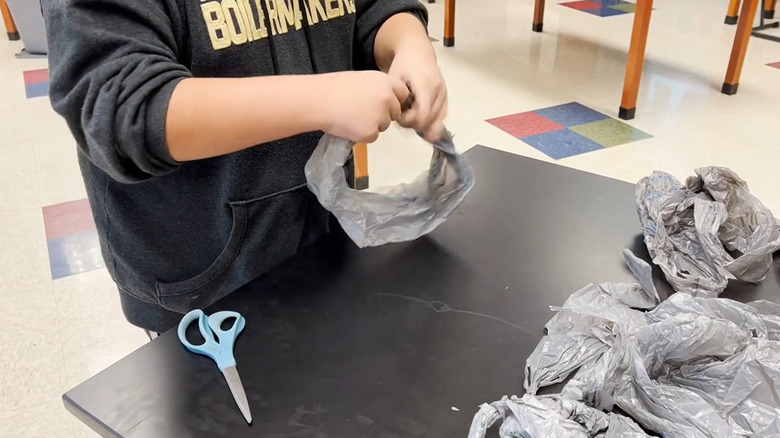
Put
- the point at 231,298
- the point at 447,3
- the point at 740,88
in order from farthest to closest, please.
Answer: the point at 447,3, the point at 740,88, the point at 231,298

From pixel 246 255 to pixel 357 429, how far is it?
0.96 ft

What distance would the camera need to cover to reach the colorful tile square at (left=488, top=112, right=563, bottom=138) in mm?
2115

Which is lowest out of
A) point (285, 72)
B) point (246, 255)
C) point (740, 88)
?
point (740, 88)

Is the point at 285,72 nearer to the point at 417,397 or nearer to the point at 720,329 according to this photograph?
the point at 417,397

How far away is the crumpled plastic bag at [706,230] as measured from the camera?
616 mm

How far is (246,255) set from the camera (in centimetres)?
70

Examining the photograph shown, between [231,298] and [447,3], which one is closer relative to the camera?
[231,298]

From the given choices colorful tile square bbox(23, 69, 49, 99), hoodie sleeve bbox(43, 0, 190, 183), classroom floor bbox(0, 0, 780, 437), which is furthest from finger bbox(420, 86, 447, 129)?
colorful tile square bbox(23, 69, 49, 99)

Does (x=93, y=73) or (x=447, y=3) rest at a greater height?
(x=93, y=73)

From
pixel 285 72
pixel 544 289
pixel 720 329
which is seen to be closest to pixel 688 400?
pixel 720 329

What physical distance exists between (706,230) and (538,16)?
2.75 m

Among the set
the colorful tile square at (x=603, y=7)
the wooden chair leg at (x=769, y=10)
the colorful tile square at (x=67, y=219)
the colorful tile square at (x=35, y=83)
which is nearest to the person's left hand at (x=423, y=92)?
the colorful tile square at (x=67, y=219)

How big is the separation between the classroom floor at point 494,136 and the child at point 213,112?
65cm

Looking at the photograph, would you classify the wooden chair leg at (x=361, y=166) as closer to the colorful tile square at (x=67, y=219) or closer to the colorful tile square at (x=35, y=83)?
the colorful tile square at (x=67, y=219)
